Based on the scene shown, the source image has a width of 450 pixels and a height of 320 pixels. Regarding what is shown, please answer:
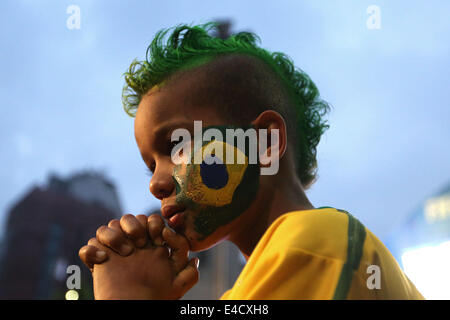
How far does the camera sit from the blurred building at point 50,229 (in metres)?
15.2

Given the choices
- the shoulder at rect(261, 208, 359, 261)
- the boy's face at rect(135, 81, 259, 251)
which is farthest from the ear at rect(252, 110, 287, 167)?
the shoulder at rect(261, 208, 359, 261)

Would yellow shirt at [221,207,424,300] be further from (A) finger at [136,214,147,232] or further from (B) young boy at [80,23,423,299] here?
(A) finger at [136,214,147,232]

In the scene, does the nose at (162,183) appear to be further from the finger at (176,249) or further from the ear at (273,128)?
the ear at (273,128)

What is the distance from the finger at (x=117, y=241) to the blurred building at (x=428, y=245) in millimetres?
6617

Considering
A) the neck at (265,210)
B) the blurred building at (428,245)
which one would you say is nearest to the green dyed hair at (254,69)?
the neck at (265,210)

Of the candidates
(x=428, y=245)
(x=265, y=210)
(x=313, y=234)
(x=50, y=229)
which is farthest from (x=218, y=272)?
(x=50, y=229)

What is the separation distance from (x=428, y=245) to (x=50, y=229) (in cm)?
1295

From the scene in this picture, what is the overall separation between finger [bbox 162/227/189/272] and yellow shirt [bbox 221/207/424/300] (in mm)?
270

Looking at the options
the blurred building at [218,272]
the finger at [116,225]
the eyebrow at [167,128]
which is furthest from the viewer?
the blurred building at [218,272]

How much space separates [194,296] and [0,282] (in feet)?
33.1

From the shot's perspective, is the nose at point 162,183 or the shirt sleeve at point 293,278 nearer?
the shirt sleeve at point 293,278

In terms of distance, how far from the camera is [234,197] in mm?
1362

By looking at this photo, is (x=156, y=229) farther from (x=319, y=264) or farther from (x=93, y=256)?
(x=319, y=264)
